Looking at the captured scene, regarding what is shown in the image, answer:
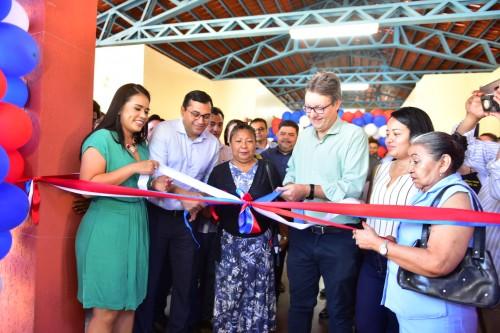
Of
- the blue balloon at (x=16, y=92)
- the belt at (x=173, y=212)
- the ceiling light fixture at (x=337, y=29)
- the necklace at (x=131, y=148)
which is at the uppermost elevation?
the ceiling light fixture at (x=337, y=29)

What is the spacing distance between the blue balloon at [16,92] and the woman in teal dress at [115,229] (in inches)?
13.6

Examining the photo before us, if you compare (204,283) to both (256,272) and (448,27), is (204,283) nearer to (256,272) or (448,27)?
(256,272)

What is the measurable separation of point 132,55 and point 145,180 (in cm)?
516

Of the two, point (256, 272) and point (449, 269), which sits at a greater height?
point (449, 269)

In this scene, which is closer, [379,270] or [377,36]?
[379,270]

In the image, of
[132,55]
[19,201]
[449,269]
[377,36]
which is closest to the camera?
[449,269]

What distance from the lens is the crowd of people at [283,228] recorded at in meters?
1.45

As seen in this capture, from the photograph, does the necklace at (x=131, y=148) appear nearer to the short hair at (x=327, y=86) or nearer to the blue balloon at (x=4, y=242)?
the blue balloon at (x=4, y=242)

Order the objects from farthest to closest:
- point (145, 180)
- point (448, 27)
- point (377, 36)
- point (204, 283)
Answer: point (377, 36) < point (448, 27) < point (204, 283) < point (145, 180)

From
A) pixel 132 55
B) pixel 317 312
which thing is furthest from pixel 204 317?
pixel 132 55

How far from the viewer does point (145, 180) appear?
81.7 inches

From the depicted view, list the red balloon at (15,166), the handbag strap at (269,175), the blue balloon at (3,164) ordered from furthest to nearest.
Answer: the handbag strap at (269,175) → the red balloon at (15,166) → the blue balloon at (3,164)

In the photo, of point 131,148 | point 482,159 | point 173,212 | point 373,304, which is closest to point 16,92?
point 131,148

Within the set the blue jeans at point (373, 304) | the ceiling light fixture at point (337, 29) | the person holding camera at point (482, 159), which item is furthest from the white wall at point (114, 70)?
the blue jeans at point (373, 304)
